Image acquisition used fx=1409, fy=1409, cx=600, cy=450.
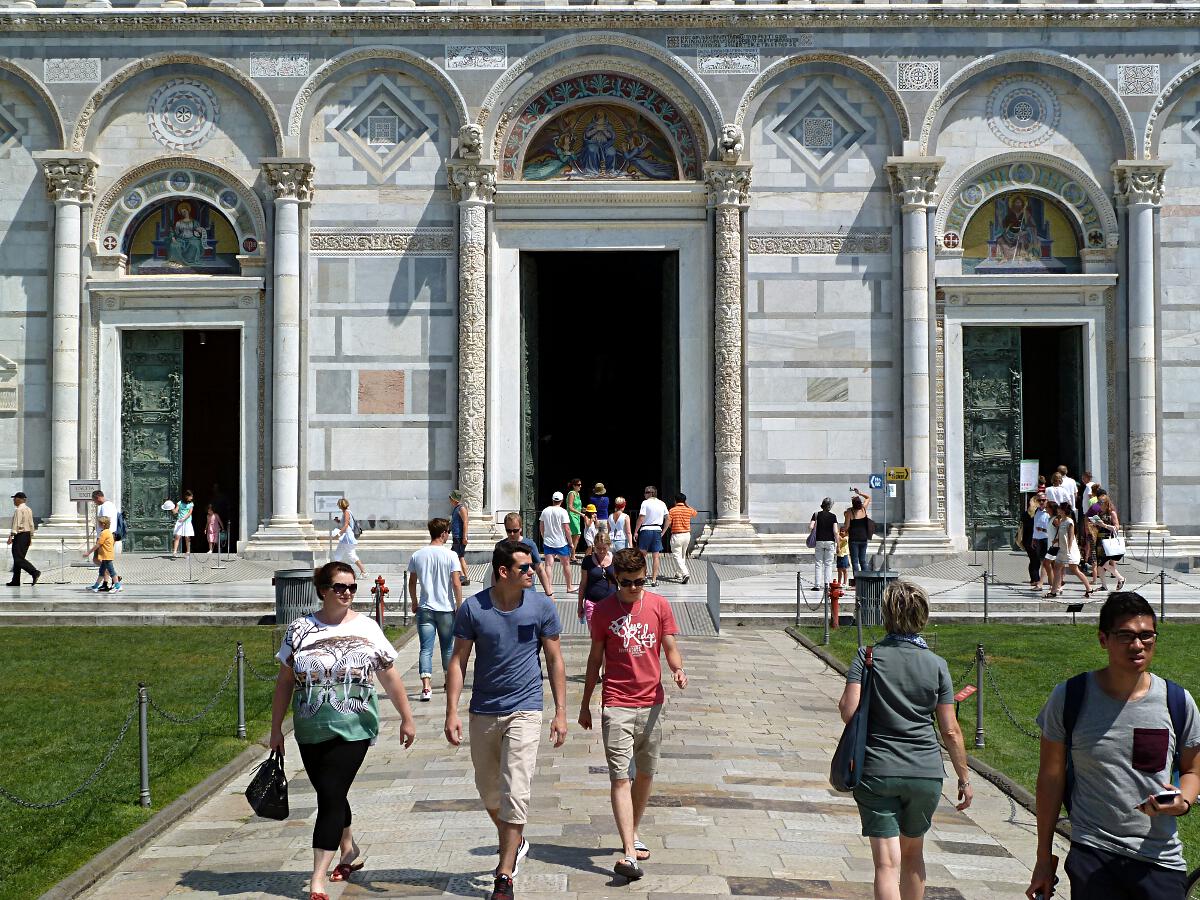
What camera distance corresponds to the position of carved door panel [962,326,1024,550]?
27.5 meters

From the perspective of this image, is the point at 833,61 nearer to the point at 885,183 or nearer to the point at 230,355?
the point at 885,183

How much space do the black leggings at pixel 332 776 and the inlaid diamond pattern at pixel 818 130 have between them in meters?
21.7

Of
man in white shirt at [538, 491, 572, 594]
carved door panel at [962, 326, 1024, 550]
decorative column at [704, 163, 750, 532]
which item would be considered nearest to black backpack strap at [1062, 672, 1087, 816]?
man in white shirt at [538, 491, 572, 594]

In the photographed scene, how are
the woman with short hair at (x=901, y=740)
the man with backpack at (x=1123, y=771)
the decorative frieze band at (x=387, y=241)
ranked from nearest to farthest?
the man with backpack at (x=1123, y=771) → the woman with short hair at (x=901, y=740) → the decorative frieze band at (x=387, y=241)

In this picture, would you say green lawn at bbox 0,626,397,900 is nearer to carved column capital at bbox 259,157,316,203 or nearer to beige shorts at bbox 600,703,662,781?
beige shorts at bbox 600,703,662,781

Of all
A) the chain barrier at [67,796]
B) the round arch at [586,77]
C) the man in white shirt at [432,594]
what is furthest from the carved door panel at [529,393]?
the chain barrier at [67,796]

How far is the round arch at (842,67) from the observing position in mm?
26984

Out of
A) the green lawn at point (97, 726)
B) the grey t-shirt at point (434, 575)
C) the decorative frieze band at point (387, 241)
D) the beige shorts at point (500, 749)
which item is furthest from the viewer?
the decorative frieze band at point (387, 241)

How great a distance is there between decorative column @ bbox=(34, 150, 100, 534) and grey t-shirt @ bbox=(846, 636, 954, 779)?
75.1ft

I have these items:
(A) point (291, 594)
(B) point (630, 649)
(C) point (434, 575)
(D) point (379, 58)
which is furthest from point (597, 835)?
(D) point (379, 58)

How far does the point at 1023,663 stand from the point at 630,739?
9.02m

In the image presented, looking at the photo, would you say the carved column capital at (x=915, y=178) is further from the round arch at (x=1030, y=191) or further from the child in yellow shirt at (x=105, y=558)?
the child in yellow shirt at (x=105, y=558)

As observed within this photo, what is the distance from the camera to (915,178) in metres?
26.7

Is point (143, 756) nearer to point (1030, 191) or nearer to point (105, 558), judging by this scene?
point (105, 558)
